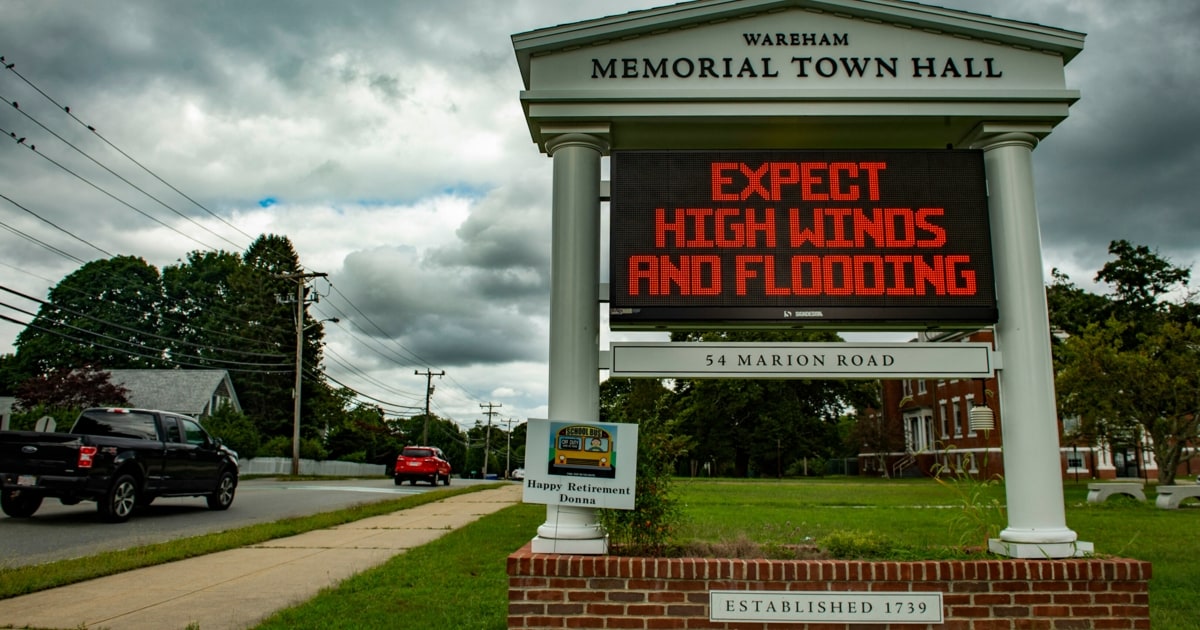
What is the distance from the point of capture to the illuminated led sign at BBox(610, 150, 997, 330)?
581 centimetres

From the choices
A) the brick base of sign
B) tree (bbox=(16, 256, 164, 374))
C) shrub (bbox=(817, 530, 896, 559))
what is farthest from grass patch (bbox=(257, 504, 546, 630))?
tree (bbox=(16, 256, 164, 374))

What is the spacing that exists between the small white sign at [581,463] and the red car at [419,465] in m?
26.4

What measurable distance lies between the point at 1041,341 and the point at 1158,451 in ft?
73.9

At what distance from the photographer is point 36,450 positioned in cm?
1207

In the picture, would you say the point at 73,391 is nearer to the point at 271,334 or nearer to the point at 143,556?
the point at 271,334

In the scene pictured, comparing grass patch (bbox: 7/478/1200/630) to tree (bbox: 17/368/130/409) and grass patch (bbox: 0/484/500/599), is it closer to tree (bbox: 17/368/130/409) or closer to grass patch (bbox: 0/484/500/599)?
grass patch (bbox: 0/484/500/599)

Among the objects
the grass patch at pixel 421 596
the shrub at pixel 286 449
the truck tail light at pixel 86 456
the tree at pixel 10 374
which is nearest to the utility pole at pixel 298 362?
the shrub at pixel 286 449

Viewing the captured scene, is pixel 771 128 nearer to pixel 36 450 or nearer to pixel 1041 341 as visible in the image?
pixel 1041 341

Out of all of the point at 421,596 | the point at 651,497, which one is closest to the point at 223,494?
the point at 421,596

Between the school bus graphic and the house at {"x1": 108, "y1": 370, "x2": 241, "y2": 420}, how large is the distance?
46.4 m

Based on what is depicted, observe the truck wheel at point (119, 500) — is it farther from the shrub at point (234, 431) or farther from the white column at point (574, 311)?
the shrub at point (234, 431)

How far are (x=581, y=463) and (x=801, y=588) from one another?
1.63m

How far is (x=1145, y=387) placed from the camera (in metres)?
23.0

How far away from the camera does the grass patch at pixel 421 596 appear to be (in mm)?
5789
